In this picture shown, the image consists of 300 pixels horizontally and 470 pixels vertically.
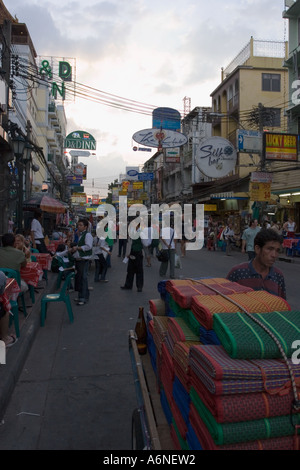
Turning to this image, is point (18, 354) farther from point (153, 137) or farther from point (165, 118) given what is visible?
point (165, 118)

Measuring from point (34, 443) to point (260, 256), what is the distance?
248 cm

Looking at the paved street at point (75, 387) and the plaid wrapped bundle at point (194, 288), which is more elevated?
the plaid wrapped bundle at point (194, 288)

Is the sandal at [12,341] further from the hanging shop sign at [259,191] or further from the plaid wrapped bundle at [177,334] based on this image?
the hanging shop sign at [259,191]

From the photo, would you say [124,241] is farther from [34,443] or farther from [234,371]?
[234,371]

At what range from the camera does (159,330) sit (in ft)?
9.50

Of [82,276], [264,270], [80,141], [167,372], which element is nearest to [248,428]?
[167,372]

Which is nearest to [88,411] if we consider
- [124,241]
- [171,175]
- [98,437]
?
[98,437]

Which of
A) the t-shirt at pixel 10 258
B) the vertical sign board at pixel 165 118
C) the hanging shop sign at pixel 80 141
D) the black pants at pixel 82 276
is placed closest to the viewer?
the t-shirt at pixel 10 258

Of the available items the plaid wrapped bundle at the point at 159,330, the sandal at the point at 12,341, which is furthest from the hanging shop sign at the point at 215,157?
the plaid wrapped bundle at the point at 159,330

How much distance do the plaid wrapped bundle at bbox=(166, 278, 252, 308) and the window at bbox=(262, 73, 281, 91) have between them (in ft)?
111

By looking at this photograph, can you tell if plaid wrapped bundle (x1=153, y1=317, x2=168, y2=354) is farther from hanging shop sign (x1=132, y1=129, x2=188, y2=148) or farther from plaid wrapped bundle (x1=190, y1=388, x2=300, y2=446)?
hanging shop sign (x1=132, y1=129, x2=188, y2=148)

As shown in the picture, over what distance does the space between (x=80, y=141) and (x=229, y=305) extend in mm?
21341

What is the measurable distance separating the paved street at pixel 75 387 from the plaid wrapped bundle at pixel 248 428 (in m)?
1.80

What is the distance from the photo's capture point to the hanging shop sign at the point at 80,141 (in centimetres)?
2228
